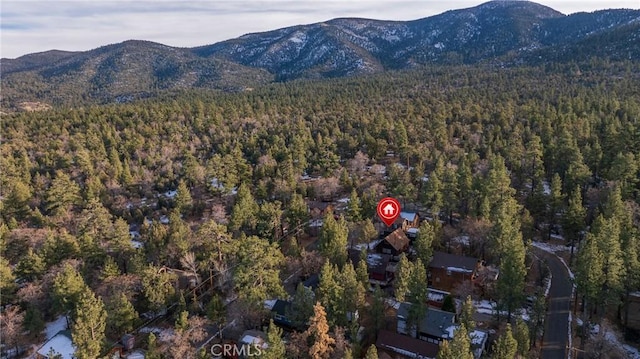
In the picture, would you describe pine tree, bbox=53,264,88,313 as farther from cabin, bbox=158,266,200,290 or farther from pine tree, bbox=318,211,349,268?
pine tree, bbox=318,211,349,268

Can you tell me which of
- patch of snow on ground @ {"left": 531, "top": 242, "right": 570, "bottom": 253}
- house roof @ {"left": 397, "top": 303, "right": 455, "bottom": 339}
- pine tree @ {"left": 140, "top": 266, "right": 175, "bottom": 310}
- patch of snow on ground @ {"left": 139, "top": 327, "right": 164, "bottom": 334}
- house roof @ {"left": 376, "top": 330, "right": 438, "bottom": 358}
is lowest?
patch of snow on ground @ {"left": 531, "top": 242, "right": 570, "bottom": 253}

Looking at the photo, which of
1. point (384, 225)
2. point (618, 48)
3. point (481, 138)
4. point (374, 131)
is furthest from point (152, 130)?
point (618, 48)

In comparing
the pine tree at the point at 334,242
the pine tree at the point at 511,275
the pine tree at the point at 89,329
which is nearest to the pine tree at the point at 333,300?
the pine tree at the point at 334,242

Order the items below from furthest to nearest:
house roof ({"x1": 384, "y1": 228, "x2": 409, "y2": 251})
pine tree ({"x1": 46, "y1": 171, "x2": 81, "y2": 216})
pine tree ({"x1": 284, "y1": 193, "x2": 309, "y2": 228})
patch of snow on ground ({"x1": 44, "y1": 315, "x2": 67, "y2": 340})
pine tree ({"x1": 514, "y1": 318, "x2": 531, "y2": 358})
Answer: pine tree ({"x1": 46, "y1": 171, "x2": 81, "y2": 216}) < pine tree ({"x1": 284, "y1": 193, "x2": 309, "y2": 228}) < house roof ({"x1": 384, "y1": 228, "x2": 409, "y2": 251}) < patch of snow on ground ({"x1": 44, "y1": 315, "x2": 67, "y2": 340}) < pine tree ({"x1": 514, "y1": 318, "x2": 531, "y2": 358})

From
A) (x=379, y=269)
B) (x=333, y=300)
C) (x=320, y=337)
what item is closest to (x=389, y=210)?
(x=379, y=269)

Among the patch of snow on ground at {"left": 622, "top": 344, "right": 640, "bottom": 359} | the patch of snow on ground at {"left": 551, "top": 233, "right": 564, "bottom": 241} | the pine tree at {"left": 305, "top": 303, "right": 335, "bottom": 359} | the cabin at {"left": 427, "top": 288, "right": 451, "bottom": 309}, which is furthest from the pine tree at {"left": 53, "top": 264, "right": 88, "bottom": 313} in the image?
the patch of snow on ground at {"left": 551, "top": 233, "right": 564, "bottom": 241}

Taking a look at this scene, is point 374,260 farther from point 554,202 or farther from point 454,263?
point 554,202
